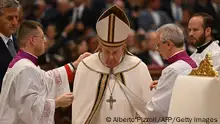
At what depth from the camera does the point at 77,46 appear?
37.8 ft

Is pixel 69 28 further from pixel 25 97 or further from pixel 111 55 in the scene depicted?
pixel 25 97

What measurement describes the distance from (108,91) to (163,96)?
59 cm

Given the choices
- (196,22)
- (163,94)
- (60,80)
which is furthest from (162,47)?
(60,80)

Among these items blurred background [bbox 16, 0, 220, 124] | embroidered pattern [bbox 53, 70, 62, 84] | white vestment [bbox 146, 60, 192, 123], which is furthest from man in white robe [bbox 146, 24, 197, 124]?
blurred background [bbox 16, 0, 220, 124]

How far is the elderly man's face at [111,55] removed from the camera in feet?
22.8

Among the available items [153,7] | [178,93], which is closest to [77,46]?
[153,7]

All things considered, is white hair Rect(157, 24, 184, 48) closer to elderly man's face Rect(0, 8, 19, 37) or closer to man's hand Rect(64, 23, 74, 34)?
elderly man's face Rect(0, 8, 19, 37)

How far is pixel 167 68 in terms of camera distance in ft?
22.7

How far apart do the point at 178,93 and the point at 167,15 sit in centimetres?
702

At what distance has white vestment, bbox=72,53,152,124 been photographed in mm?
7023

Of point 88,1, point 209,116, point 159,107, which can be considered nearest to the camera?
point 209,116

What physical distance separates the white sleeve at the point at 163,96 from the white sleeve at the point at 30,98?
39.6 inches

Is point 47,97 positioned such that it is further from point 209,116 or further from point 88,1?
point 88,1

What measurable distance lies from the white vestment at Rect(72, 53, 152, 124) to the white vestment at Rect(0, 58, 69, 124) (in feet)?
1.25
